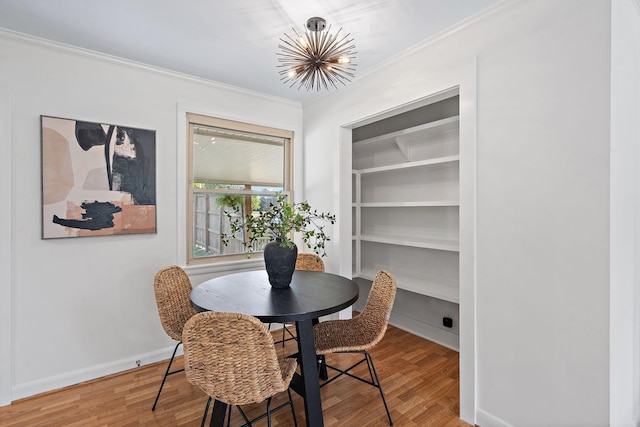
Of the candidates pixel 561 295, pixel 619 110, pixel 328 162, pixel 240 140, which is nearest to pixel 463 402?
pixel 561 295

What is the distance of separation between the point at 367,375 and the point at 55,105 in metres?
3.20

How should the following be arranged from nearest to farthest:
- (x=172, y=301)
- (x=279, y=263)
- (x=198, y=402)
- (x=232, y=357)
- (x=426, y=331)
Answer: (x=232, y=357)
(x=279, y=263)
(x=198, y=402)
(x=172, y=301)
(x=426, y=331)

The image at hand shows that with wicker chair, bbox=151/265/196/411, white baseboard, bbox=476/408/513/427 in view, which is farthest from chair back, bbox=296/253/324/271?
white baseboard, bbox=476/408/513/427

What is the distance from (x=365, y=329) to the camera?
2223 mm

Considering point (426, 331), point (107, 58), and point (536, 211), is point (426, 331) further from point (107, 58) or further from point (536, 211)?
point (107, 58)

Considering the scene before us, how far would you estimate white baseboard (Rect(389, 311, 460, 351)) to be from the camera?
3153 mm

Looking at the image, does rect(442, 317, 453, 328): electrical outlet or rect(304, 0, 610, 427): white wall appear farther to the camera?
rect(442, 317, 453, 328): electrical outlet

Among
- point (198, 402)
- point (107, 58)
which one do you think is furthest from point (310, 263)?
point (107, 58)

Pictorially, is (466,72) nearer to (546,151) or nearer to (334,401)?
(546,151)

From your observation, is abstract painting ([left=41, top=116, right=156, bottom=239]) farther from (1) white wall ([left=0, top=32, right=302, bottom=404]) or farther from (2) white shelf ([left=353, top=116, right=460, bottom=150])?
(2) white shelf ([left=353, top=116, right=460, bottom=150])

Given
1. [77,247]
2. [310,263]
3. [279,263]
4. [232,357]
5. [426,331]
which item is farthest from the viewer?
[426,331]

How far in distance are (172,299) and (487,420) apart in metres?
2.24

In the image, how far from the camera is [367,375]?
262 centimetres

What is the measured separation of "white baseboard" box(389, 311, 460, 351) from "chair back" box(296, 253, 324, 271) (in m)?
1.30
